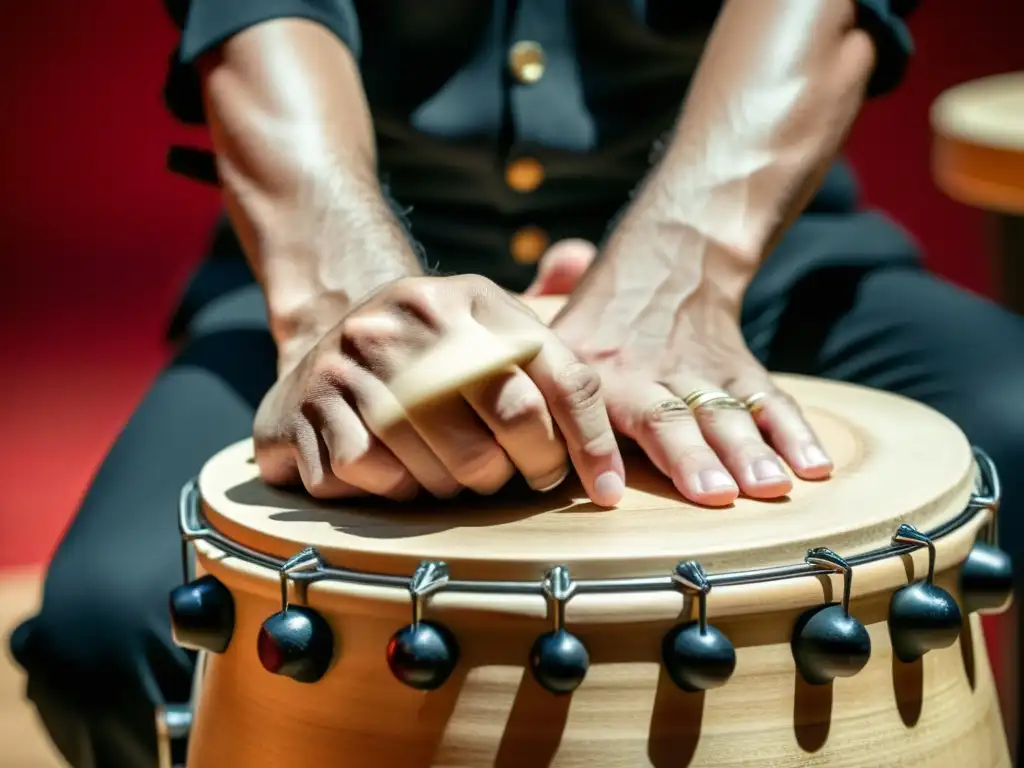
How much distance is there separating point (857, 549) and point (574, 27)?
2.11ft

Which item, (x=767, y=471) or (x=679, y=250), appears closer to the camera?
(x=767, y=471)

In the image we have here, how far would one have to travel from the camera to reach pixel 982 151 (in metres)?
1.26

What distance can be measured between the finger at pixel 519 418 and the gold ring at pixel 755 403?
13 centimetres

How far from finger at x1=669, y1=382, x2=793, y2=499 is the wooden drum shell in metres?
0.07

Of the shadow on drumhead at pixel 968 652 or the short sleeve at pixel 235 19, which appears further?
the short sleeve at pixel 235 19

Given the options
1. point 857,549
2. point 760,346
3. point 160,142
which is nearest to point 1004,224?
point 760,346

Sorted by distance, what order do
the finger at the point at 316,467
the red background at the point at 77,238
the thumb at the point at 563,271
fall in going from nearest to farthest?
the finger at the point at 316,467 < the thumb at the point at 563,271 < the red background at the point at 77,238

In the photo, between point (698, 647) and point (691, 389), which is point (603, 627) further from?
point (691, 389)

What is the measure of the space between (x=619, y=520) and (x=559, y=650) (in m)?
0.08

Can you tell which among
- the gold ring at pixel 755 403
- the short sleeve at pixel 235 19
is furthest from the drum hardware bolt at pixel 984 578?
the short sleeve at pixel 235 19

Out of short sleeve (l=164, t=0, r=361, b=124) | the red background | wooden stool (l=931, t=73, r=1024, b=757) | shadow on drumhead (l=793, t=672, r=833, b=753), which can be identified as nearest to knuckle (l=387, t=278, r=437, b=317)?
shadow on drumhead (l=793, t=672, r=833, b=753)

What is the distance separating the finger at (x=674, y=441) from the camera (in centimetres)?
60

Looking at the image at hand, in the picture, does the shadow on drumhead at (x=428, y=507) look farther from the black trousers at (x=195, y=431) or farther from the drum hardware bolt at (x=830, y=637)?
the black trousers at (x=195, y=431)

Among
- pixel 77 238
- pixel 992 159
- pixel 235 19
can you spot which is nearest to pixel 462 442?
pixel 235 19
